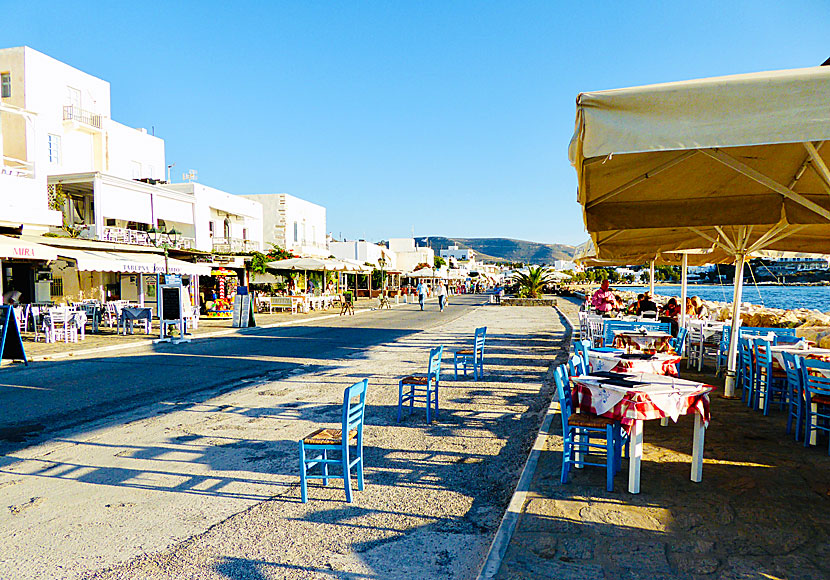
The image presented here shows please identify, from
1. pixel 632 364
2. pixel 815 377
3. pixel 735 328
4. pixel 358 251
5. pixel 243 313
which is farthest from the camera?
pixel 358 251

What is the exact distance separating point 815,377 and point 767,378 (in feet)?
4.36

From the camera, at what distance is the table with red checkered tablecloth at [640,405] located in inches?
177

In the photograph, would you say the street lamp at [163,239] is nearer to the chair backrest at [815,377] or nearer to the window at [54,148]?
the window at [54,148]

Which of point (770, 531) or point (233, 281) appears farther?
point (233, 281)

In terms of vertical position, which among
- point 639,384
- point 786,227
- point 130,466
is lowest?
point 130,466

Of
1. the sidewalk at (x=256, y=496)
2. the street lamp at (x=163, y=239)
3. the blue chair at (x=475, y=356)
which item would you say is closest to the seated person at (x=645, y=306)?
the blue chair at (x=475, y=356)

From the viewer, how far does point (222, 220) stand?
3609 cm

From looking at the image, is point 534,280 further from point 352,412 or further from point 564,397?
point 352,412

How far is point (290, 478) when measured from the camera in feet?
16.9

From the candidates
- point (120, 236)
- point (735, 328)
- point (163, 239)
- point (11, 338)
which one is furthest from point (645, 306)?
point (163, 239)

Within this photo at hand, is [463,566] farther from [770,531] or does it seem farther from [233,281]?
[233,281]

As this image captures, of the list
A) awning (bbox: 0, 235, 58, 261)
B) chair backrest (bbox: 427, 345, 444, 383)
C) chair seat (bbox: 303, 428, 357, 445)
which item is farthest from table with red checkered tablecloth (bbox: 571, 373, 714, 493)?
awning (bbox: 0, 235, 58, 261)

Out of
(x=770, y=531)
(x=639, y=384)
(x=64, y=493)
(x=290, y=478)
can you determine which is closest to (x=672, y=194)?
(x=639, y=384)

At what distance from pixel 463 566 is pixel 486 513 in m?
0.86
